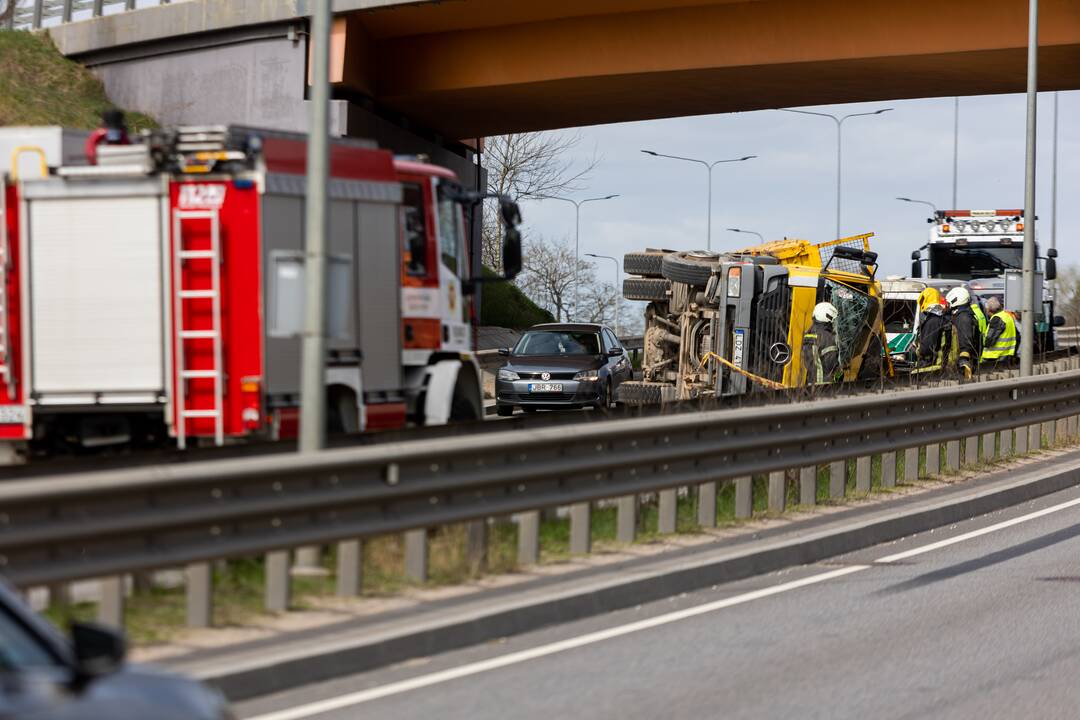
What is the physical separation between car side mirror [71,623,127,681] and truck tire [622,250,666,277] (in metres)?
19.3

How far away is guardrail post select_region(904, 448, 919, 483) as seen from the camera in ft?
49.8

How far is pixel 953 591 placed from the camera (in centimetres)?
1040

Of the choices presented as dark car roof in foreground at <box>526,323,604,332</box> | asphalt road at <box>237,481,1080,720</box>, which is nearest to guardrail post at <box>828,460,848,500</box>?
asphalt road at <box>237,481,1080,720</box>

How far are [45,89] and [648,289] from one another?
15.6m

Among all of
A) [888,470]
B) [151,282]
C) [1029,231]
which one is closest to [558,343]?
[1029,231]

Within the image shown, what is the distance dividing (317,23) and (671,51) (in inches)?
857

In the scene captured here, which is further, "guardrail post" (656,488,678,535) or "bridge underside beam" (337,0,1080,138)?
"bridge underside beam" (337,0,1080,138)

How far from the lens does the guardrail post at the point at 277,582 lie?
826cm

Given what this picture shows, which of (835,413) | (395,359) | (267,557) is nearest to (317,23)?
(267,557)

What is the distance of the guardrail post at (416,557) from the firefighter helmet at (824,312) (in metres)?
13.4

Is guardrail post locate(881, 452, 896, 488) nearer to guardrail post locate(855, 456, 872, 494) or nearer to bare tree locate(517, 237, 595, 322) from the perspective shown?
guardrail post locate(855, 456, 872, 494)

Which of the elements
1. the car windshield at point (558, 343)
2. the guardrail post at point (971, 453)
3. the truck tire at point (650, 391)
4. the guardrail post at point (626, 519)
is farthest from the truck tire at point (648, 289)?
the guardrail post at point (626, 519)

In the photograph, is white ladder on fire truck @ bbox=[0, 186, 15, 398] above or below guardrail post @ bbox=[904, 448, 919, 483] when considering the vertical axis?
above

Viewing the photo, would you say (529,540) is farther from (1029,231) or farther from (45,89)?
(45,89)
